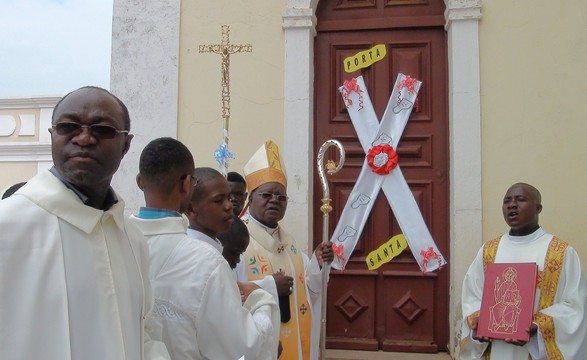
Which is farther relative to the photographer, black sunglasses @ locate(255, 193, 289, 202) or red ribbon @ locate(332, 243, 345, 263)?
red ribbon @ locate(332, 243, 345, 263)

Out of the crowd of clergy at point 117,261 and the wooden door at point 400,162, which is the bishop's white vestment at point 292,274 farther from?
the wooden door at point 400,162

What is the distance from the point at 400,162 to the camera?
627 centimetres

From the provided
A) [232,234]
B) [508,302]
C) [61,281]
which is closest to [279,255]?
[232,234]

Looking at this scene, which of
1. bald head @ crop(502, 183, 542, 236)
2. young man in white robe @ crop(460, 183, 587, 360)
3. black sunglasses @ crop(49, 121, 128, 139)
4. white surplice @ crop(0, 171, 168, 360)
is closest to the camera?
white surplice @ crop(0, 171, 168, 360)

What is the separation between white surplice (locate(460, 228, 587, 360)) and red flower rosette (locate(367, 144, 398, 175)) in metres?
1.34

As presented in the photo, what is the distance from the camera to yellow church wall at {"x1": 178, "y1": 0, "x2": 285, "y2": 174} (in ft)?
20.8

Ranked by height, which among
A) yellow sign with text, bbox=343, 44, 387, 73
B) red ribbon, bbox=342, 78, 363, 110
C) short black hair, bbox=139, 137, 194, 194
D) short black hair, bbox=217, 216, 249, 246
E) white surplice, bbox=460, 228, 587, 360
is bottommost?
white surplice, bbox=460, 228, 587, 360

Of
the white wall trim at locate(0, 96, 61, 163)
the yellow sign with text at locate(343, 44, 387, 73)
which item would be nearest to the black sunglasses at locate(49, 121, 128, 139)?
the yellow sign with text at locate(343, 44, 387, 73)

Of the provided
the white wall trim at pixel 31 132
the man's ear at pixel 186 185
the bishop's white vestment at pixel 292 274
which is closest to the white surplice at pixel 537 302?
the bishop's white vestment at pixel 292 274

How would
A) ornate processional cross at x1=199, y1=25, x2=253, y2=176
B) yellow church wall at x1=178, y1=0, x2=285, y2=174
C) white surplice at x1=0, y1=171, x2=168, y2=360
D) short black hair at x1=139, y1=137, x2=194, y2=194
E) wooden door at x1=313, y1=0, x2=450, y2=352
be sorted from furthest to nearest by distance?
yellow church wall at x1=178, y1=0, x2=285, y2=174 < wooden door at x1=313, y1=0, x2=450, y2=352 < ornate processional cross at x1=199, y1=25, x2=253, y2=176 < short black hair at x1=139, y1=137, x2=194, y2=194 < white surplice at x1=0, y1=171, x2=168, y2=360

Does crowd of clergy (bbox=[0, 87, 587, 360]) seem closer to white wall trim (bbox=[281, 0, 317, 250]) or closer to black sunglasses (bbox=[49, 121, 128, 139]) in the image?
black sunglasses (bbox=[49, 121, 128, 139])

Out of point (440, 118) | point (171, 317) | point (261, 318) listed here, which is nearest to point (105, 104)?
point (171, 317)

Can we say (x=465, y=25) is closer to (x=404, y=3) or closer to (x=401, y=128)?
(x=404, y=3)

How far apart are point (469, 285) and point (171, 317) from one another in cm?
340
